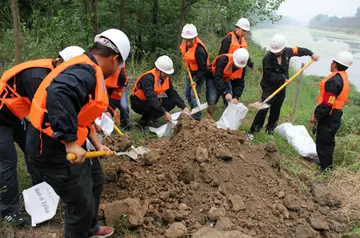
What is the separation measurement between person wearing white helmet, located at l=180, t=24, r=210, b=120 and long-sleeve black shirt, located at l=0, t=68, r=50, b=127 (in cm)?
318

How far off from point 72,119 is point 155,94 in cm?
299

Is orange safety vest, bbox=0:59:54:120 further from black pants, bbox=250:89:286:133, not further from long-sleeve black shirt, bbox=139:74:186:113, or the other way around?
black pants, bbox=250:89:286:133

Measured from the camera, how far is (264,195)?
327 cm

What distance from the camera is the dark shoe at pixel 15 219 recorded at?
2627 mm

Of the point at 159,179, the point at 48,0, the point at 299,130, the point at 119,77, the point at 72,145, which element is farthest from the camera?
the point at 48,0

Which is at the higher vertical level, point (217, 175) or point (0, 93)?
point (0, 93)

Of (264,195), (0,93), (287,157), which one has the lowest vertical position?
(287,157)

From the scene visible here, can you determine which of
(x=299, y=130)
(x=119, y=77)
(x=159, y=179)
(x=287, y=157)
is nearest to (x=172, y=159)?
(x=159, y=179)

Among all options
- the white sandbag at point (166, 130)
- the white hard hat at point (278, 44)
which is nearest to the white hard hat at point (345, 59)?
the white hard hat at point (278, 44)

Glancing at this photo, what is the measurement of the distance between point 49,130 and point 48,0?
28.0 feet

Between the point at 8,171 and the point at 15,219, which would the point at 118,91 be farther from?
the point at 15,219

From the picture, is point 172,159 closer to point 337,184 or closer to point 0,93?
point 0,93

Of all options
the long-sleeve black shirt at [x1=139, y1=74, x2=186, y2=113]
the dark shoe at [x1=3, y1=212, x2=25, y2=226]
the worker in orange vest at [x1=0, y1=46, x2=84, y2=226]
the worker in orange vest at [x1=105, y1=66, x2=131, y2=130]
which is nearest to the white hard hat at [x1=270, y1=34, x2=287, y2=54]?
the long-sleeve black shirt at [x1=139, y1=74, x2=186, y2=113]

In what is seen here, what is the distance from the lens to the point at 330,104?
4.14 metres
